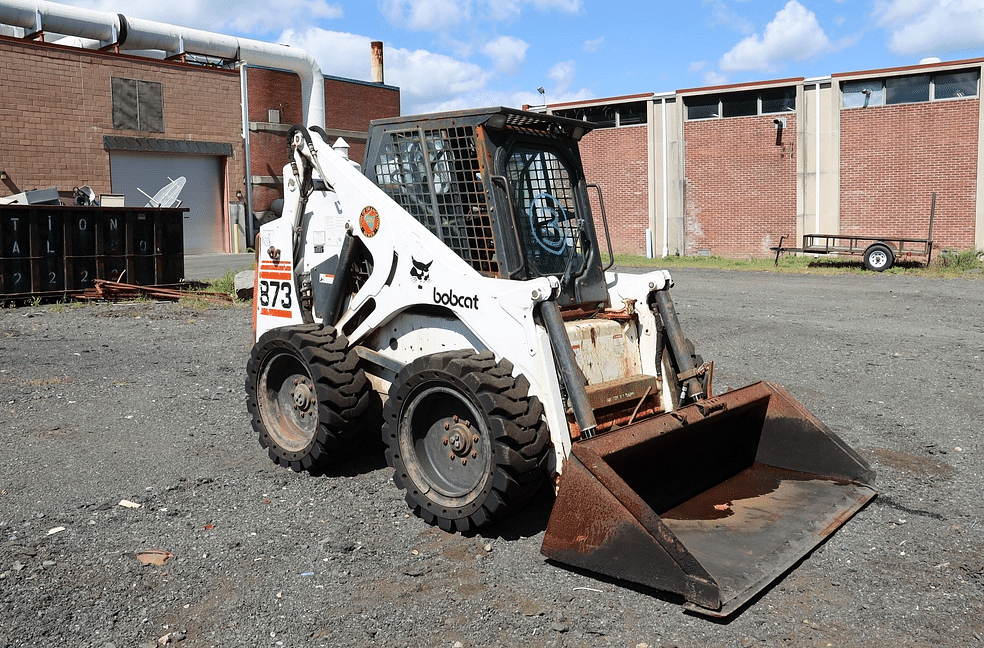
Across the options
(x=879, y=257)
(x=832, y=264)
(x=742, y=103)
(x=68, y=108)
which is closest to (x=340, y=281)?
(x=879, y=257)

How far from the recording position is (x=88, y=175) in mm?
27562

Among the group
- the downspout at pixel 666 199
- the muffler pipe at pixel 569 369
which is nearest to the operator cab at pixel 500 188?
the muffler pipe at pixel 569 369

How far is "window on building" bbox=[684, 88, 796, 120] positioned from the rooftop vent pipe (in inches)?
561

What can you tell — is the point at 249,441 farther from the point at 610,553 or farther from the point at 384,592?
the point at 610,553

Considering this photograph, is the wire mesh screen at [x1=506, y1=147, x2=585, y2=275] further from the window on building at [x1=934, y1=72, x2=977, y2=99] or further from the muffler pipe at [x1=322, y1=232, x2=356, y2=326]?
the window on building at [x1=934, y1=72, x2=977, y2=99]

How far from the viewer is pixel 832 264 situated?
2752 centimetres

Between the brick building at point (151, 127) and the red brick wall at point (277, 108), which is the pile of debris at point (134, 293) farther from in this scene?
the red brick wall at point (277, 108)

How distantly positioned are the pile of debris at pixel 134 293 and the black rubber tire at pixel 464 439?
1060 cm

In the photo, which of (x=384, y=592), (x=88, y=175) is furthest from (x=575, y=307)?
(x=88, y=175)

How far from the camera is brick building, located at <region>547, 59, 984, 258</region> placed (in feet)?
91.9

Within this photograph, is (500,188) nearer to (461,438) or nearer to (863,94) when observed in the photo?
(461,438)

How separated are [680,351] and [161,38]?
28322 mm

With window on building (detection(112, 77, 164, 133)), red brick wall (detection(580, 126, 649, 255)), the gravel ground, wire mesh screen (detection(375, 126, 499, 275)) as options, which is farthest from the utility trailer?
wire mesh screen (detection(375, 126, 499, 275))

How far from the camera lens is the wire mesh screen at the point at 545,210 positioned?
5254mm
